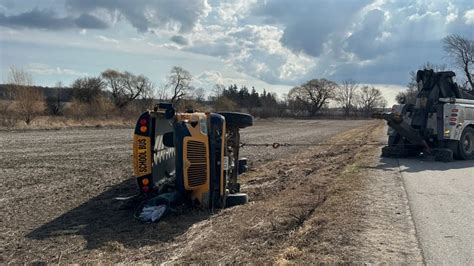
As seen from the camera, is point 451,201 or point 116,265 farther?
point 451,201

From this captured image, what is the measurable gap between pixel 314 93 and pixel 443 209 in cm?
12979

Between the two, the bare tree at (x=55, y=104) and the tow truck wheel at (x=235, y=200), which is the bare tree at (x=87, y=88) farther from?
the tow truck wheel at (x=235, y=200)

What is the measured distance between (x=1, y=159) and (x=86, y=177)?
5174mm

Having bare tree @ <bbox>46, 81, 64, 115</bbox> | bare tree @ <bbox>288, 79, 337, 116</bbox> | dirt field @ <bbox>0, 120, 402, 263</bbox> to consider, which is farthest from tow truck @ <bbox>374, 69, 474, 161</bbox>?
bare tree @ <bbox>288, 79, 337, 116</bbox>

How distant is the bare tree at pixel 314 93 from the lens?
133000mm

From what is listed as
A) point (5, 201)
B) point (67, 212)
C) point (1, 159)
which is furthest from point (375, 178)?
point (1, 159)

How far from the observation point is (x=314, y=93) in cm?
13525

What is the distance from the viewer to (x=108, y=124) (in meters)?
45.7

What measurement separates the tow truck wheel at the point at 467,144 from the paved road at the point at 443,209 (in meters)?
1.90

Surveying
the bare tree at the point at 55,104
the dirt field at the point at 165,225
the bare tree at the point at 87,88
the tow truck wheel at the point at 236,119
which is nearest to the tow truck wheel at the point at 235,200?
the dirt field at the point at 165,225

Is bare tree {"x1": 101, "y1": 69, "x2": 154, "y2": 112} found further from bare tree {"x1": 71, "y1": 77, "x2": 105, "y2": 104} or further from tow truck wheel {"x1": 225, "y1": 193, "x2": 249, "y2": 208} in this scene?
tow truck wheel {"x1": 225, "y1": 193, "x2": 249, "y2": 208}

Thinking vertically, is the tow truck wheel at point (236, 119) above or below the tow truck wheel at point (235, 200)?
above

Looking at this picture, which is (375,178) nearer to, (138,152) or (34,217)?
(138,152)

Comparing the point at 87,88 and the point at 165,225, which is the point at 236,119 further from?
the point at 87,88
